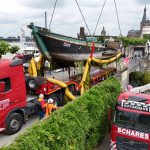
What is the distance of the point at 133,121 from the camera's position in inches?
448

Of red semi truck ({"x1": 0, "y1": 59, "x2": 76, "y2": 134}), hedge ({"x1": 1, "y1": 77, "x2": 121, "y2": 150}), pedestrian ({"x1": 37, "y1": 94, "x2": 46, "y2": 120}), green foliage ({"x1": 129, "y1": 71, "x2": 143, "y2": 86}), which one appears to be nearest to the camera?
hedge ({"x1": 1, "y1": 77, "x2": 121, "y2": 150})

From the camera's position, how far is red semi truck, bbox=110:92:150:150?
11141mm

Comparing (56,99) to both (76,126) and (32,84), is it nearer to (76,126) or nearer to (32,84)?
(32,84)

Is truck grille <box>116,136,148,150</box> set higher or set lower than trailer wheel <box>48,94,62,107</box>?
lower

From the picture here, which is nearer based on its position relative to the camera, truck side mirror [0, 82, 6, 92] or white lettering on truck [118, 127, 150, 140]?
white lettering on truck [118, 127, 150, 140]

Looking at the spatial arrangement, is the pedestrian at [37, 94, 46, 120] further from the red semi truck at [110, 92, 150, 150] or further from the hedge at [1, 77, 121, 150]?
the red semi truck at [110, 92, 150, 150]

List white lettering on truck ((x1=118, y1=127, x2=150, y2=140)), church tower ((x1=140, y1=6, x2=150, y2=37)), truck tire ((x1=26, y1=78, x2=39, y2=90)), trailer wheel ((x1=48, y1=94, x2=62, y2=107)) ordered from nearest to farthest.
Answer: white lettering on truck ((x1=118, y1=127, x2=150, y2=140)) < truck tire ((x1=26, y1=78, x2=39, y2=90)) < trailer wheel ((x1=48, y1=94, x2=62, y2=107)) < church tower ((x1=140, y1=6, x2=150, y2=37))

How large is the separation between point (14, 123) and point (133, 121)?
4747 mm

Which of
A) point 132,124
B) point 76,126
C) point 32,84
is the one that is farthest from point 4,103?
point 132,124

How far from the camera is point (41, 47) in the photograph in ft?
54.3

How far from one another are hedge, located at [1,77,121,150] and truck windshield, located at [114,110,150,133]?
1.01 metres

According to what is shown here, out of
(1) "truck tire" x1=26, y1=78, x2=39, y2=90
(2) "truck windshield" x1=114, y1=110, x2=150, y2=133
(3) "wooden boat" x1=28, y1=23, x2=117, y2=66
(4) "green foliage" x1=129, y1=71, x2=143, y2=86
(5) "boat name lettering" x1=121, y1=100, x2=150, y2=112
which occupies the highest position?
(3) "wooden boat" x1=28, y1=23, x2=117, y2=66

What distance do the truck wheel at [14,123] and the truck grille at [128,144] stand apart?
404 cm

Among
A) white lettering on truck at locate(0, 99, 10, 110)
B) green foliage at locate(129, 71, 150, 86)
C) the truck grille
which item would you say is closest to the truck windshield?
the truck grille
